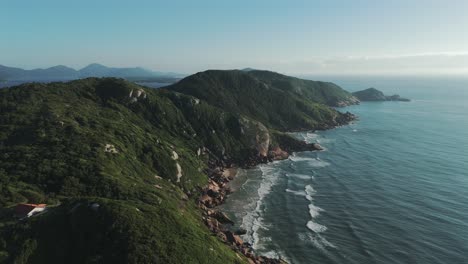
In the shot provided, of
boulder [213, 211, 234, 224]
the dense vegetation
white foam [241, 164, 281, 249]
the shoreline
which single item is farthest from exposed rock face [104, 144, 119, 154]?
white foam [241, 164, 281, 249]

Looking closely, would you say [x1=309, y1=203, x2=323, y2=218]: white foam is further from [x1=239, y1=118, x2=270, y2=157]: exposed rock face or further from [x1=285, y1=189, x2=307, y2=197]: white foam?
[x1=239, y1=118, x2=270, y2=157]: exposed rock face

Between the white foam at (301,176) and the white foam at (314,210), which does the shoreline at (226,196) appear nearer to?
the white foam at (301,176)

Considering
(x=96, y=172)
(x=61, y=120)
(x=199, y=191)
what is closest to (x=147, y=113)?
(x=61, y=120)

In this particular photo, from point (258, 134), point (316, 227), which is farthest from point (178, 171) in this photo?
point (258, 134)

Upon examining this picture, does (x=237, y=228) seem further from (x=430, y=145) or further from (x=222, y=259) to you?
(x=430, y=145)

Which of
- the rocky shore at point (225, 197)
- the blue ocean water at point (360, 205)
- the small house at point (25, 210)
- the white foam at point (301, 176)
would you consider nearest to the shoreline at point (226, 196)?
the rocky shore at point (225, 197)

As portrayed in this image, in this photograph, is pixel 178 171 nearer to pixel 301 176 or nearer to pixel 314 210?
pixel 301 176
